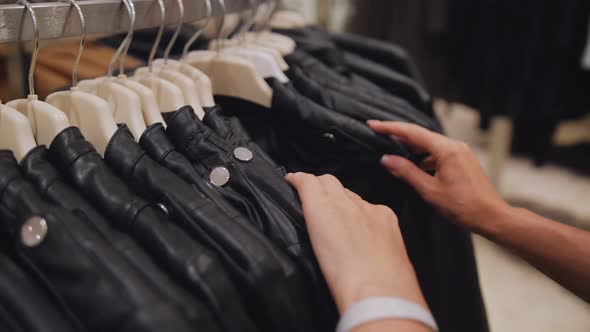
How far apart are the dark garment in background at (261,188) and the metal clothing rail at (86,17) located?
0.13m

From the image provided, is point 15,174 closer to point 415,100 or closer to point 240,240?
point 240,240

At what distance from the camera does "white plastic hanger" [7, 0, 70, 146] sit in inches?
19.1

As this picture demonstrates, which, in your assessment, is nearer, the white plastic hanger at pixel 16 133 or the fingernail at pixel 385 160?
the white plastic hanger at pixel 16 133

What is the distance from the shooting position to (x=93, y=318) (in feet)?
1.21

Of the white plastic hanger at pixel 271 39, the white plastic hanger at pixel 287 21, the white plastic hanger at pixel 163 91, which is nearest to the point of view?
the white plastic hanger at pixel 163 91

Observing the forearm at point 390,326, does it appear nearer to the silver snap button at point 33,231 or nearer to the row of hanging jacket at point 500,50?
the silver snap button at point 33,231

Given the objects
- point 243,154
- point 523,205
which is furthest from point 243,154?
point 523,205

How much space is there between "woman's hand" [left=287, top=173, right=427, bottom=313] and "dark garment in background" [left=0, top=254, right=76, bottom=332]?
23 cm

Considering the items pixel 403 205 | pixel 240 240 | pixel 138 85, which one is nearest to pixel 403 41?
pixel 403 205

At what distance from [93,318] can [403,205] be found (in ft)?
1.73

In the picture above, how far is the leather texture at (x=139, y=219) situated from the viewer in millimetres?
400

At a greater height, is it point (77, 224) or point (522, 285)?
point (77, 224)

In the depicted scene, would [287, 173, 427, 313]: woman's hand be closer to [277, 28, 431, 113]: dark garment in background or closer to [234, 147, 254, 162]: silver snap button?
[234, 147, 254, 162]: silver snap button

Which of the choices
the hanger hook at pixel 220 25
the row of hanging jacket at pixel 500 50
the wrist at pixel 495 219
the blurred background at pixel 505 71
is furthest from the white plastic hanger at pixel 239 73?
the row of hanging jacket at pixel 500 50
